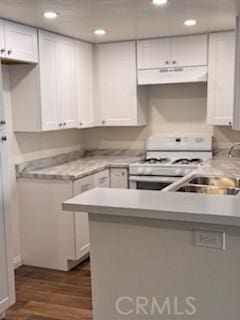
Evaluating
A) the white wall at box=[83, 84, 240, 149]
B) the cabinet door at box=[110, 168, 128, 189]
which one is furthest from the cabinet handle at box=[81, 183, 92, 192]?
the white wall at box=[83, 84, 240, 149]

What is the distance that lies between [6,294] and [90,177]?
1.47 metres

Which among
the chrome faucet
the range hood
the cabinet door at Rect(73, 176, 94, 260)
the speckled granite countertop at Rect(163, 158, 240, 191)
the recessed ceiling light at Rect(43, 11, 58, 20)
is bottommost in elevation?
the cabinet door at Rect(73, 176, 94, 260)

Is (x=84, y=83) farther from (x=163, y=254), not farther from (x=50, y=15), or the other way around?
(x=163, y=254)

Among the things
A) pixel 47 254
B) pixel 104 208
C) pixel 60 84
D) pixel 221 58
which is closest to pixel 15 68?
pixel 60 84

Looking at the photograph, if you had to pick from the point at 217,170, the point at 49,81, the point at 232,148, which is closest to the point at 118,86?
the point at 49,81

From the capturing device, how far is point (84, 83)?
15.0 ft

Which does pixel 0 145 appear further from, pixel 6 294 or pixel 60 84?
pixel 60 84

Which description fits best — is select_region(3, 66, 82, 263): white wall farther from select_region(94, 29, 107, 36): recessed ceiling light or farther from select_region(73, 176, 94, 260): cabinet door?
select_region(94, 29, 107, 36): recessed ceiling light

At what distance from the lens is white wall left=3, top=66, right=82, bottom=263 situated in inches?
150

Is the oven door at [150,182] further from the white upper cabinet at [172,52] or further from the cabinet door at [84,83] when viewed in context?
the white upper cabinet at [172,52]

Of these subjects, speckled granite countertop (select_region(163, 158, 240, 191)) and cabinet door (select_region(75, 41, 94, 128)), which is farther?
cabinet door (select_region(75, 41, 94, 128))

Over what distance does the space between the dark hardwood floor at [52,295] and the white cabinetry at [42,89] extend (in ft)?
4.61

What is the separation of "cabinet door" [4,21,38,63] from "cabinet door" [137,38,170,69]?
51.4 inches

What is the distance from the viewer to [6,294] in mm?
2955
